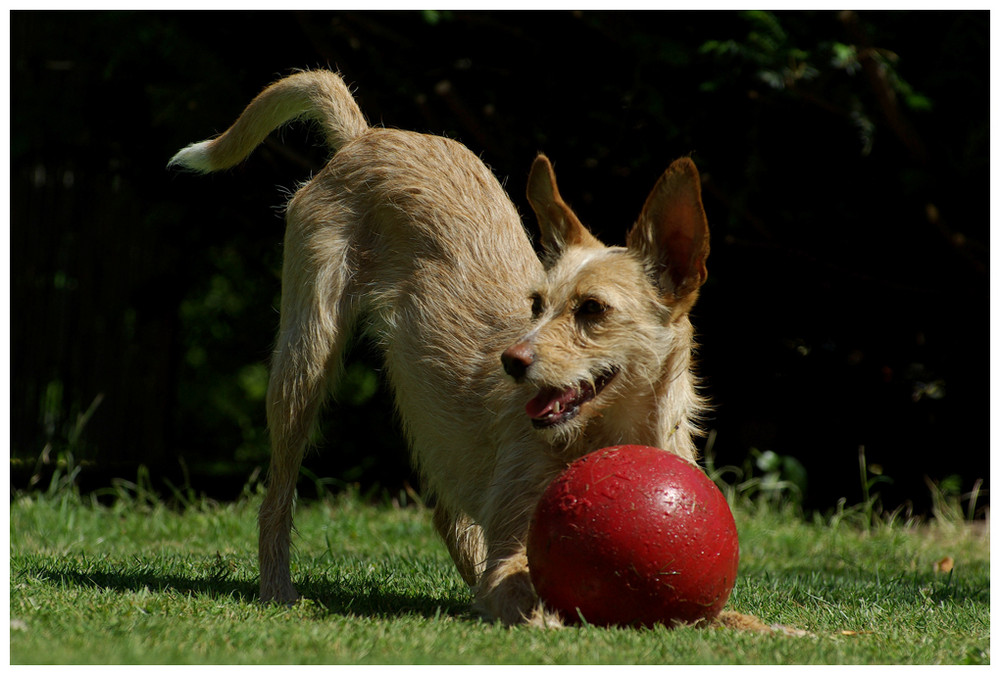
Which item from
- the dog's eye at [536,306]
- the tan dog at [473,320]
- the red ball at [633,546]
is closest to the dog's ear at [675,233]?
the tan dog at [473,320]

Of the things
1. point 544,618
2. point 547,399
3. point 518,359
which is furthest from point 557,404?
point 544,618

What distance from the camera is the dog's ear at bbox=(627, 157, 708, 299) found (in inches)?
162

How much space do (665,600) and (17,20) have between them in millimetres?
7929

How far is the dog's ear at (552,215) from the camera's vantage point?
470 cm

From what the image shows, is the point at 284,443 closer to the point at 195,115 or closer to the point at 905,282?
the point at 195,115

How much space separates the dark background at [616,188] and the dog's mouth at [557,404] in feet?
8.83

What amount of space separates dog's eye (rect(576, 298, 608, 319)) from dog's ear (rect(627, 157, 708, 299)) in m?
0.31

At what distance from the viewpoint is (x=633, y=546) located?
11.7 ft

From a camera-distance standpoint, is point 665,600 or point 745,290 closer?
point 665,600

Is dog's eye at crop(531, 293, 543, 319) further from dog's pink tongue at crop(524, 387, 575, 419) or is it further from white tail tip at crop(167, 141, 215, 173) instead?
white tail tip at crop(167, 141, 215, 173)

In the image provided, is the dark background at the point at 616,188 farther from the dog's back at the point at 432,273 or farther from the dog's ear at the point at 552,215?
the dog's ear at the point at 552,215

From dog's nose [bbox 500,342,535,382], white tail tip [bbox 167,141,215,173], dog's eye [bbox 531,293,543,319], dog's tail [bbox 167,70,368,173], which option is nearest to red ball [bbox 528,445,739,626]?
dog's nose [bbox 500,342,535,382]

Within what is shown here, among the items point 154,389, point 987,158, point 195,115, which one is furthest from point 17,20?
point 987,158

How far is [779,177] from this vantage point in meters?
7.21
